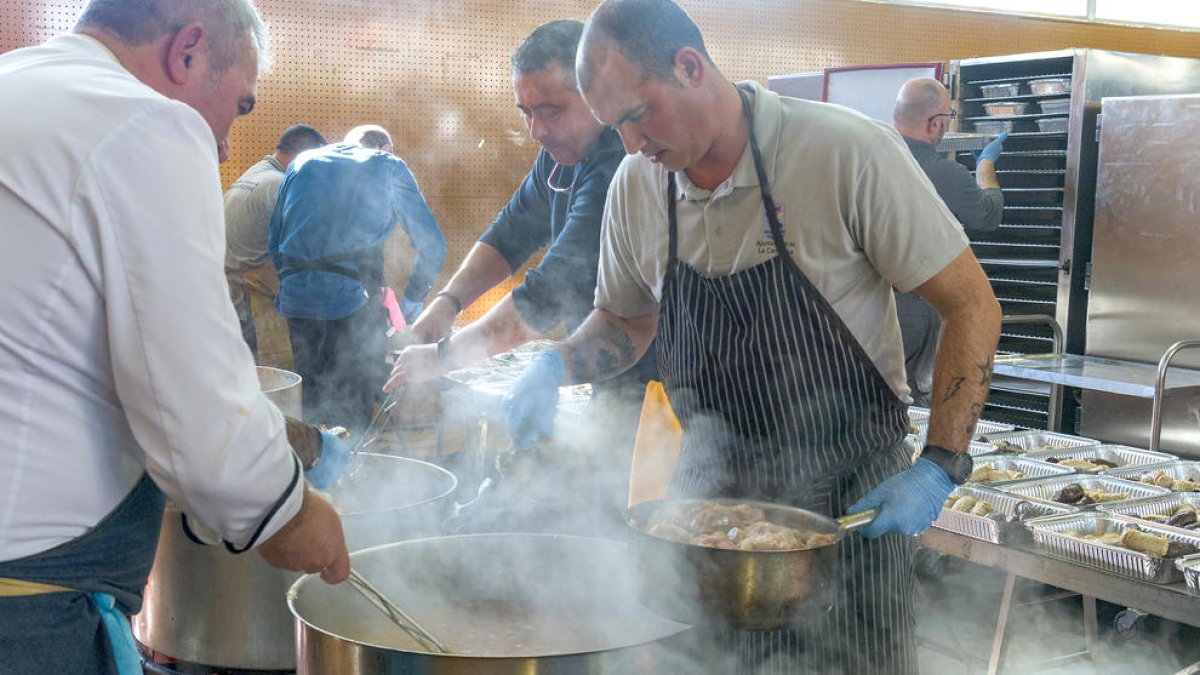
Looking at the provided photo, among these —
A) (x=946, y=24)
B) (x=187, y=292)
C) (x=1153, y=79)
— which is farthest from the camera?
(x=946, y=24)

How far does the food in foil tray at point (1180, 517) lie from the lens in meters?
2.55

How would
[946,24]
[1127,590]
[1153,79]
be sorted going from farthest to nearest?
[946,24]
[1153,79]
[1127,590]

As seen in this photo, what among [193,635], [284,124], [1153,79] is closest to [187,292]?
[193,635]

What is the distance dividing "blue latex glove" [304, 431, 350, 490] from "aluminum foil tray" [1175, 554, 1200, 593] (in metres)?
1.63

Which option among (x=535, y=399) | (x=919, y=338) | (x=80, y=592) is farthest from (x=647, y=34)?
(x=919, y=338)

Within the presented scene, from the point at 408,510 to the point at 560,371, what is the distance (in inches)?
24.0

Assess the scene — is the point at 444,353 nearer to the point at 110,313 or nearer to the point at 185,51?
the point at 185,51

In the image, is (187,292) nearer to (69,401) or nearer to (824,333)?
(69,401)

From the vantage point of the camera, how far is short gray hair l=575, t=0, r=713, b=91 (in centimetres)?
177

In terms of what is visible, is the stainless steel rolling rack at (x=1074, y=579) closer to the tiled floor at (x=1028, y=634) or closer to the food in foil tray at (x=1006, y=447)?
the food in foil tray at (x=1006, y=447)

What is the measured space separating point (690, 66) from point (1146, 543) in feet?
4.65

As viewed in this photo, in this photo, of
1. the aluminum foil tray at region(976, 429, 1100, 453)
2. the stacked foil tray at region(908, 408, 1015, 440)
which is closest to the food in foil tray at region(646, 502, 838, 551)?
the stacked foil tray at region(908, 408, 1015, 440)

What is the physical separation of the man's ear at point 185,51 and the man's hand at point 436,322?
161 centimetres

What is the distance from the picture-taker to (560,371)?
7.67 ft
